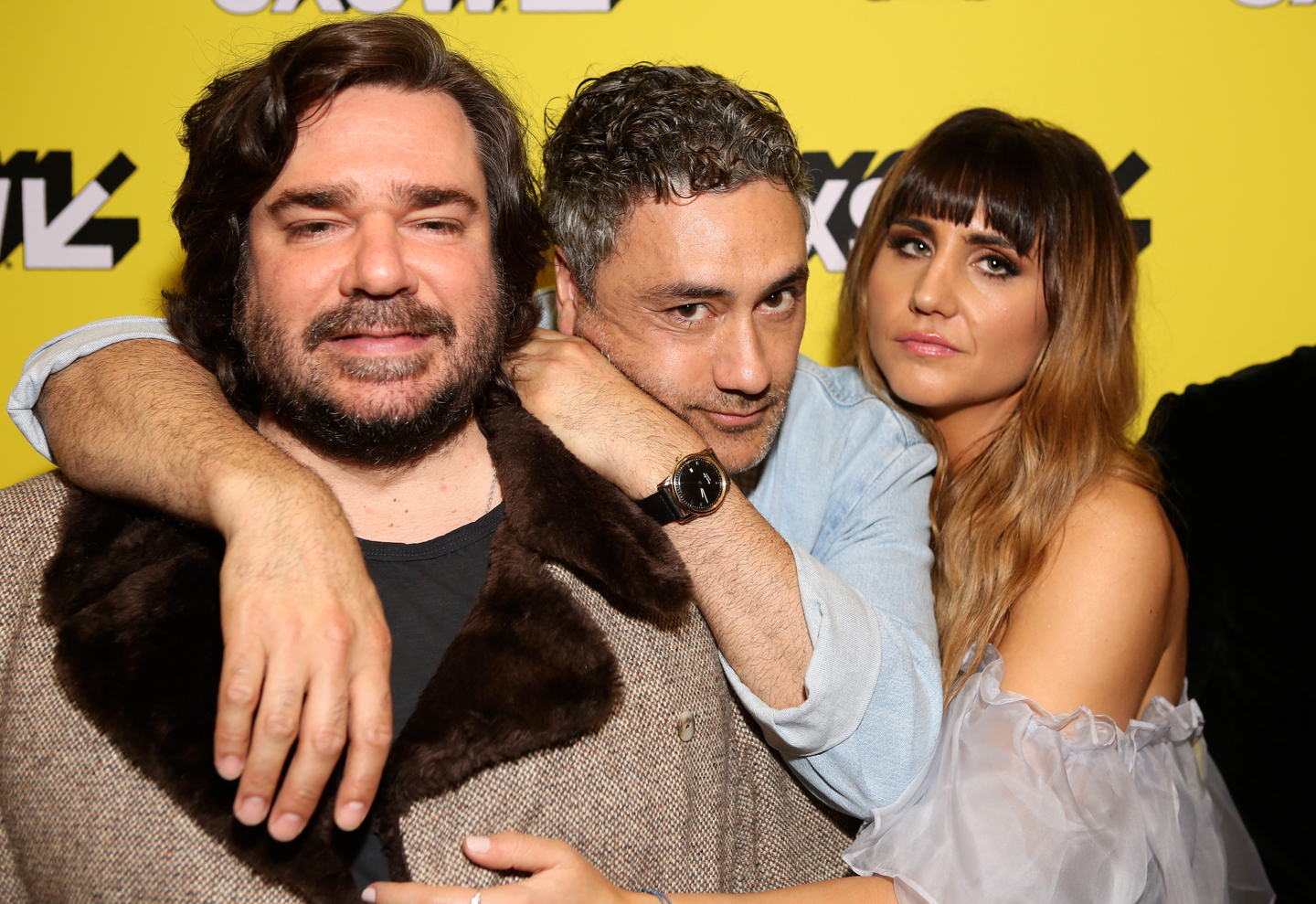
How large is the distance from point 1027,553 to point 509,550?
44.6 inches

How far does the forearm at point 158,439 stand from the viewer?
4.62 ft

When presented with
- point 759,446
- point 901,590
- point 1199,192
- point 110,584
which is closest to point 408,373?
point 110,584

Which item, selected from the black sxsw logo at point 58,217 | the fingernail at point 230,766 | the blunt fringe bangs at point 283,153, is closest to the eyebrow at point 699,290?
the blunt fringe bangs at point 283,153

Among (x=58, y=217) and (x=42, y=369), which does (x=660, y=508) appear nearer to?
(x=42, y=369)

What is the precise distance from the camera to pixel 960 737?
1798mm

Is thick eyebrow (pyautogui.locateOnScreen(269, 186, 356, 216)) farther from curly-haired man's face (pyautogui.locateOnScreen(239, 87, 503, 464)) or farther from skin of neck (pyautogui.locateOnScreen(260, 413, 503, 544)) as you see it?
skin of neck (pyautogui.locateOnScreen(260, 413, 503, 544))

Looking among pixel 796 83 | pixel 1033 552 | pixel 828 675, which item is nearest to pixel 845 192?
pixel 796 83

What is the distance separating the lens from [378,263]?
1615mm

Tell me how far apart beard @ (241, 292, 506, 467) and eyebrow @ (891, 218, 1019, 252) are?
3.55ft

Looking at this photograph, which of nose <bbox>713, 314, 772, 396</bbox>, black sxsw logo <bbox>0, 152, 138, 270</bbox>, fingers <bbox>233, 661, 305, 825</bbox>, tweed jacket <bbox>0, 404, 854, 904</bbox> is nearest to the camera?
fingers <bbox>233, 661, 305, 825</bbox>

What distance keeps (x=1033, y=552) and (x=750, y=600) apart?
2.42 feet

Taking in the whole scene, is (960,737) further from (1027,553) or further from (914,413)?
(914,413)

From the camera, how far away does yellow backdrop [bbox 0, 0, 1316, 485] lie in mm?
2451

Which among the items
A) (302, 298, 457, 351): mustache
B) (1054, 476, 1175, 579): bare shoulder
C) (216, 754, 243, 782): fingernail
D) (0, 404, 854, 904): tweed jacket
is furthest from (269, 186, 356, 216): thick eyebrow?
(1054, 476, 1175, 579): bare shoulder
